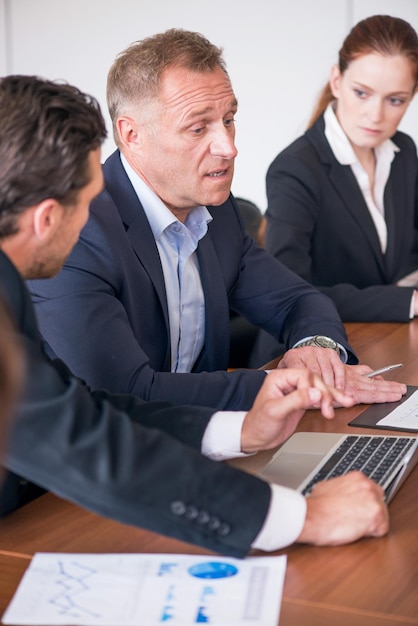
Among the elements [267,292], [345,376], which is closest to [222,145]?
[267,292]

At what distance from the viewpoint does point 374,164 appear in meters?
3.34

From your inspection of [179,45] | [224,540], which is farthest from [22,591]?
[179,45]

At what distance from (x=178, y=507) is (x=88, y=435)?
0.15 meters

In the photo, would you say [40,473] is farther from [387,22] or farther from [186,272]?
[387,22]

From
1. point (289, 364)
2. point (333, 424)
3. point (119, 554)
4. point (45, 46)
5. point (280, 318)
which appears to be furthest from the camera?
point (45, 46)

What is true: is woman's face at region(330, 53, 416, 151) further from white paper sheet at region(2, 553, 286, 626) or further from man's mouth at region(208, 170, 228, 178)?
white paper sheet at region(2, 553, 286, 626)

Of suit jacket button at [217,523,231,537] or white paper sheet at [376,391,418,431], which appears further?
white paper sheet at [376,391,418,431]

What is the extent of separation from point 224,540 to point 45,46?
5.20 meters

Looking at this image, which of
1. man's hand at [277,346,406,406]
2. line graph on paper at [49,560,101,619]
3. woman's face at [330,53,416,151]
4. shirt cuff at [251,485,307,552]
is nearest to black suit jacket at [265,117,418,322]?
woman's face at [330,53,416,151]

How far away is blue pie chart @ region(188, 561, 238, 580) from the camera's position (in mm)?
1264

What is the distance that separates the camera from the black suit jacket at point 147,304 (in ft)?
6.25

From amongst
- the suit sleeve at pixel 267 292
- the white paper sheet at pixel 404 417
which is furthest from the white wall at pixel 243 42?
the white paper sheet at pixel 404 417

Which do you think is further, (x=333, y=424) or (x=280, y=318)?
(x=280, y=318)

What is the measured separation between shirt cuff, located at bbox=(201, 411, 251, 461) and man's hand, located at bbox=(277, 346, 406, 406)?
434 mm
